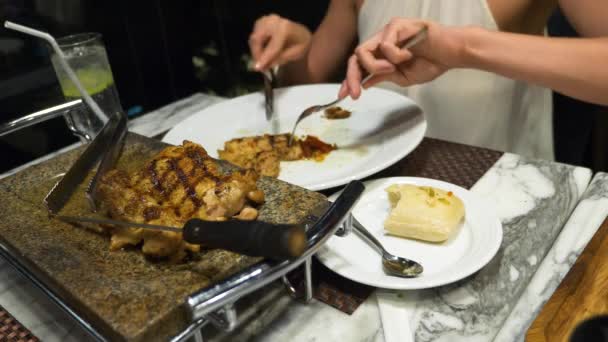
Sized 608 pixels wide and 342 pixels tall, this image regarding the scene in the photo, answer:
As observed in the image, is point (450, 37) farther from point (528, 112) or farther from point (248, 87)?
point (248, 87)

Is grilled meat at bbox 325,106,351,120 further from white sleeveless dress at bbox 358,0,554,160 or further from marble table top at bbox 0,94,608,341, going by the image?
marble table top at bbox 0,94,608,341

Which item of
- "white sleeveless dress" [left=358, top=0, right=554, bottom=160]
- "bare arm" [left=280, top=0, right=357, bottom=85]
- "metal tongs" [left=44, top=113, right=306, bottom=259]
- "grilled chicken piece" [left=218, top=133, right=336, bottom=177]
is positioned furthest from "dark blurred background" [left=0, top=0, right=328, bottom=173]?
"metal tongs" [left=44, top=113, right=306, bottom=259]

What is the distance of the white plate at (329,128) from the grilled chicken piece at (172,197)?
22cm

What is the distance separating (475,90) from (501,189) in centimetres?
59

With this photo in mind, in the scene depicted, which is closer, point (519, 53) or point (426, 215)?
point (426, 215)

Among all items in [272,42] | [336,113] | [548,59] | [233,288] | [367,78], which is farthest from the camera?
[272,42]

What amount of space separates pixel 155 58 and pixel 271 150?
92 cm

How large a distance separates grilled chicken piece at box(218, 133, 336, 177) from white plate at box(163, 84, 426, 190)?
3cm

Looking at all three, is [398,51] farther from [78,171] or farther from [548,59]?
[78,171]

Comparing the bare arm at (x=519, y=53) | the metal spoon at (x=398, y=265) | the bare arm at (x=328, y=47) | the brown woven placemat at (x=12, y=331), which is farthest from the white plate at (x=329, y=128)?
the brown woven placemat at (x=12, y=331)

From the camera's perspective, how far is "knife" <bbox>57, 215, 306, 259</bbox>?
520mm

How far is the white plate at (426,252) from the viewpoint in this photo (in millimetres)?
695

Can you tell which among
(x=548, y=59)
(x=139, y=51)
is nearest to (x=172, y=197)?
(x=548, y=59)

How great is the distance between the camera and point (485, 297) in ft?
2.36
